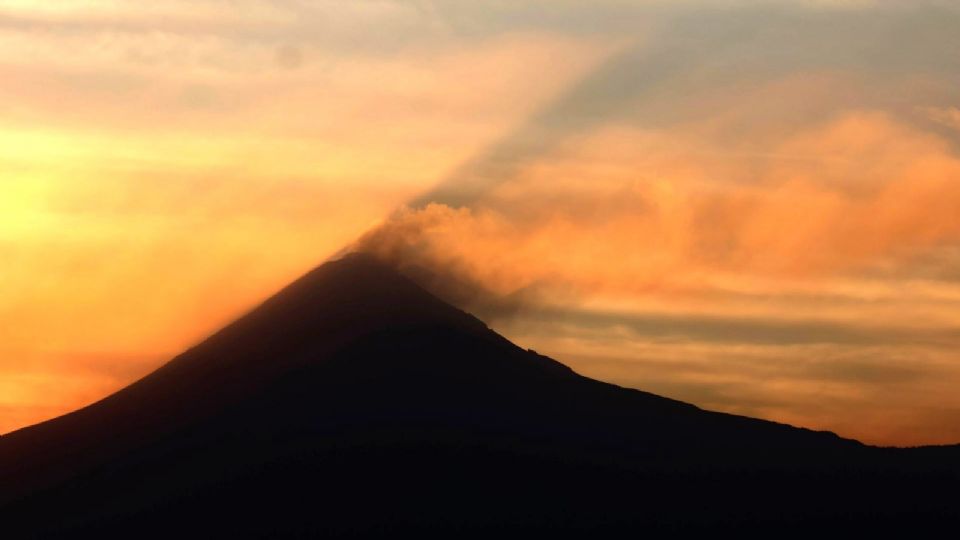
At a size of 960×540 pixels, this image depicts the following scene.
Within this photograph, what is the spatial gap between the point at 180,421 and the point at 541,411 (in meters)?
45.6

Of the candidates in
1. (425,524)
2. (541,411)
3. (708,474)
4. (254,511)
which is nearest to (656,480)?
(708,474)

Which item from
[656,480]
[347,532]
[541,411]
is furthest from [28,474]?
[656,480]

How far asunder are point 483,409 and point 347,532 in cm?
3593

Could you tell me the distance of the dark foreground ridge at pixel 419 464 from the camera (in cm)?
15888

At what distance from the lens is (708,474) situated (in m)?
177

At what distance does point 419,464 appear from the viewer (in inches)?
6604

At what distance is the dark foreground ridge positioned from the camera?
15888 cm

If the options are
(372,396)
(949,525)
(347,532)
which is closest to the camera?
(347,532)

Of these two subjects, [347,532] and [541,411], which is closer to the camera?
[347,532]

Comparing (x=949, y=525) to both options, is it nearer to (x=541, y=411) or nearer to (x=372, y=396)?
(x=541, y=411)

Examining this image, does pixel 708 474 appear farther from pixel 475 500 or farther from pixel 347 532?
pixel 347 532

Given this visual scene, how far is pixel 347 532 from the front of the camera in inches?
6014

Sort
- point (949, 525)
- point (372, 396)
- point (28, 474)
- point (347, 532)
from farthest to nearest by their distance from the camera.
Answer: point (372, 396)
point (28, 474)
point (949, 525)
point (347, 532)

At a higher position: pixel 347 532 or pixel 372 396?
pixel 372 396
